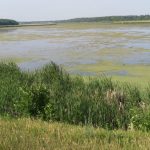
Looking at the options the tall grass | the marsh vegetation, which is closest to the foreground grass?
the marsh vegetation

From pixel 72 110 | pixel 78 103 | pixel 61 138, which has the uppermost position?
pixel 61 138

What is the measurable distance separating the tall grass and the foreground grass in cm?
146

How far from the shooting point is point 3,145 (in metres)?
5.11

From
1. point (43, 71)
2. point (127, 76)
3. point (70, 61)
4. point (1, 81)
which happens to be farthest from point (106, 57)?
point (1, 81)

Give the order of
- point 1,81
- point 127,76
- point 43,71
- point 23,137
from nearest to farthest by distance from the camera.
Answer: point 23,137 < point 1,81 < point 43,71 < point 127,76

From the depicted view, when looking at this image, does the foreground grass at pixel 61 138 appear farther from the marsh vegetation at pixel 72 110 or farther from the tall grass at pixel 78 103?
the tall grass at pixel 78 103

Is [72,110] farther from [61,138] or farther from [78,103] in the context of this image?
[61,138]

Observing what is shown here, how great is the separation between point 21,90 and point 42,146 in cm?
440

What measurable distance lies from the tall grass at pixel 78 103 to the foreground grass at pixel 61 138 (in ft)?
4.80

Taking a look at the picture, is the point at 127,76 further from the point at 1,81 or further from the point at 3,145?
the point at 3,145

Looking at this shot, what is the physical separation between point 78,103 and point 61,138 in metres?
2.89

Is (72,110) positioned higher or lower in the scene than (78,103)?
lower

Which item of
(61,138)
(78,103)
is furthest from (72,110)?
(61,138)

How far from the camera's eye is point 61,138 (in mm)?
5723
